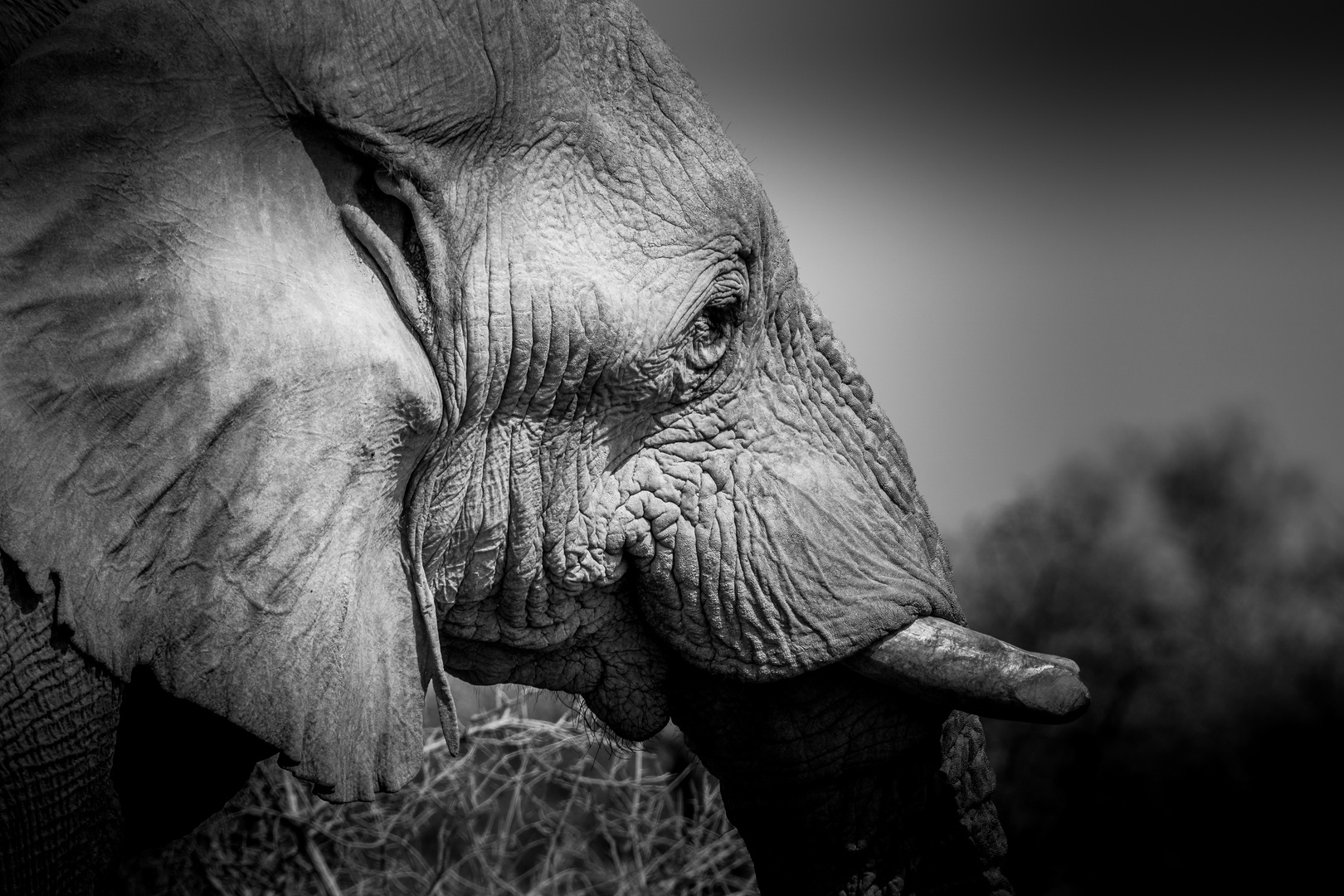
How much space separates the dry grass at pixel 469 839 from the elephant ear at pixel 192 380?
141 cm

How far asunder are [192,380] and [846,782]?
91 centimetres

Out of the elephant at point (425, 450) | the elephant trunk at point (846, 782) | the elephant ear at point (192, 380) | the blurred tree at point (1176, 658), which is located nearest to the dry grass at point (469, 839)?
the blurred tree at point (1176, 658)

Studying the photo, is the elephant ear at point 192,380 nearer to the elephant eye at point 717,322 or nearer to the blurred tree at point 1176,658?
the elephant eye at point 717,322

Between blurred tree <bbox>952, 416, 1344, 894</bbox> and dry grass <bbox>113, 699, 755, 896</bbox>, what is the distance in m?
0.69

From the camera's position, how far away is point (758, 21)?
3305 millimetres

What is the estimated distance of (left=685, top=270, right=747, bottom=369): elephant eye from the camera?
151 centimetres

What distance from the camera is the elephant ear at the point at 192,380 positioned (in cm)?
115

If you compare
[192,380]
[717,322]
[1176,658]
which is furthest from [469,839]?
[192,380]

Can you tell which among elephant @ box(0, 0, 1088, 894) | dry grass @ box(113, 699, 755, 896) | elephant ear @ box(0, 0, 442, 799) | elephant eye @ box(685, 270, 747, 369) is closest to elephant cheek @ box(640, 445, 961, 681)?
elephant @ box(0, 0, 1088, 894)

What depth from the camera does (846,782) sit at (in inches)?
67.2

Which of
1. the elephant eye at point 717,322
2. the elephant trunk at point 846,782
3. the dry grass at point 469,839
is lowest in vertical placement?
the dry grass at point 469,839

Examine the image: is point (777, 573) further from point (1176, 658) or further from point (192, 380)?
point (1176, 658)

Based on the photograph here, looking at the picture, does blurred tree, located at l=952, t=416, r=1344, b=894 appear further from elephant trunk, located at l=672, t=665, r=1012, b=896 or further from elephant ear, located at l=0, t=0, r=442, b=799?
elephant ear, located at l=0, t=0, r=442, b=799

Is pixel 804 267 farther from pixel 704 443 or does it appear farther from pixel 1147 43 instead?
pixel 704 443
